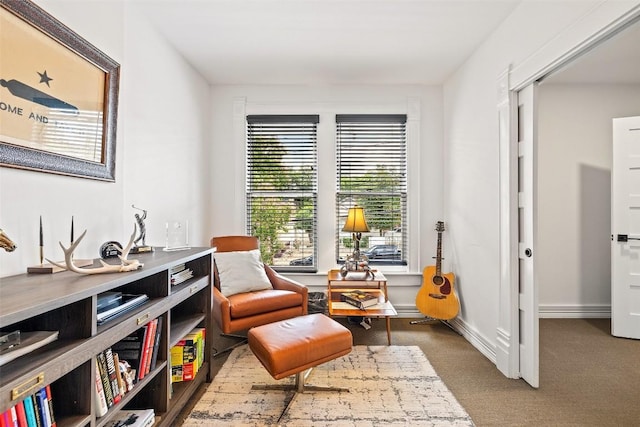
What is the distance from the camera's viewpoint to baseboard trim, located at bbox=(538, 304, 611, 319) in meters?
3.62

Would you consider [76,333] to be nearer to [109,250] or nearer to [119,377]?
[119,377]

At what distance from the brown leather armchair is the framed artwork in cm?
125

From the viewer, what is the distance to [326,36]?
103 inches

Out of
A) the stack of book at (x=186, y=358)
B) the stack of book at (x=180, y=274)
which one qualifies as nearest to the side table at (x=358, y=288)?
the stack of book at (x=186, y=358)

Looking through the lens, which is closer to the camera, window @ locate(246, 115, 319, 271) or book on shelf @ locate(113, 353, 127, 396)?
book on shelf @ locate(113, 353, 127, 396)

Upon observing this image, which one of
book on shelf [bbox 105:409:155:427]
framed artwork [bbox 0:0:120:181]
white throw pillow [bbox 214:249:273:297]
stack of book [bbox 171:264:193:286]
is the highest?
framed artwork [bbox 0:0:120:181]

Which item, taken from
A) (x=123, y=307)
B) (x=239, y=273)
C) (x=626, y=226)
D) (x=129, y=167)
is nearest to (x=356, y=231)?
(x=239, y=273)

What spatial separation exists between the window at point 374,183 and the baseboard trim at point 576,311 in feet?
5.57

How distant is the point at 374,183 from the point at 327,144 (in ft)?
2.29

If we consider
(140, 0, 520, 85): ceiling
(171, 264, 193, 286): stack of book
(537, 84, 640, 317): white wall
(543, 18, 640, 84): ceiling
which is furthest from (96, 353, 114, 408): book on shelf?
(537, 84, 640, 317): white wall

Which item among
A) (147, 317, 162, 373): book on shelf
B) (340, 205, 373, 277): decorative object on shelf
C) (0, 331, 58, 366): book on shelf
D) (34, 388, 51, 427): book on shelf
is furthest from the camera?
(340, 205, 373, 277): decorative object on shelf

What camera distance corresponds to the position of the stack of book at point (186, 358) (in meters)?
1.99

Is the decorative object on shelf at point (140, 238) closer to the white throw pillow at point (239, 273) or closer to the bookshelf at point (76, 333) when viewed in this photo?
the bookshelf at point (76, 333)

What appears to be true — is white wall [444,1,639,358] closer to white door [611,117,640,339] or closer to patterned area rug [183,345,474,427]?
patterned area rug [183,345,474,427]
